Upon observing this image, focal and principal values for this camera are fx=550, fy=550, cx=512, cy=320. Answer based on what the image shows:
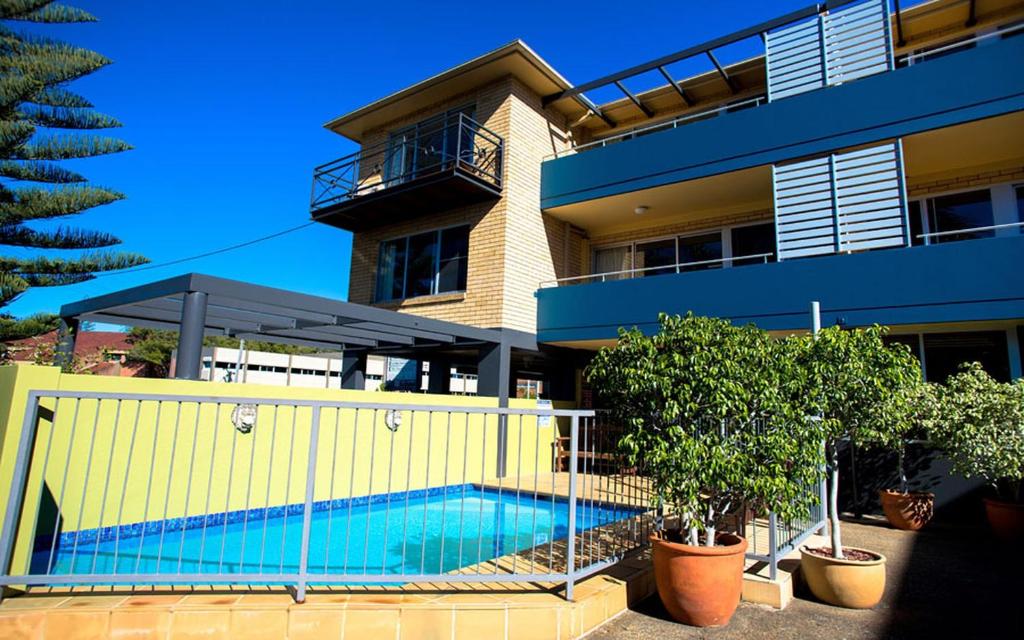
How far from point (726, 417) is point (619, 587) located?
5.19ft

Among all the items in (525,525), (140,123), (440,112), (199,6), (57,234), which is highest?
(199,6)

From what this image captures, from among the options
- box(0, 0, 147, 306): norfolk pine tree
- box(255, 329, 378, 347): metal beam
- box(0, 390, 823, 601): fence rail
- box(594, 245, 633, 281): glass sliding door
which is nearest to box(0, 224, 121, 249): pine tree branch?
box(0, 0, 147, 306): norfolk pine tree

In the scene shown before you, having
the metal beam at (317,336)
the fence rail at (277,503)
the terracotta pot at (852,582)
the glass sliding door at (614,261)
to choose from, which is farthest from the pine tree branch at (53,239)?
the terracotta pot at (852,582)

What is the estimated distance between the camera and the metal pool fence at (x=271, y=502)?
366 cm

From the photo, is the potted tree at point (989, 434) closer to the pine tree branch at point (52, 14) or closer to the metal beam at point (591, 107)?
the metal beam at point (591, 107)

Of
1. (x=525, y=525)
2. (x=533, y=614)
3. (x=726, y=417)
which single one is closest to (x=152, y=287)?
(x=525, y=525)

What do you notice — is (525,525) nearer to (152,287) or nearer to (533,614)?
(533,614)

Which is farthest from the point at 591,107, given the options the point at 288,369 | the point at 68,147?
the point at 288,369

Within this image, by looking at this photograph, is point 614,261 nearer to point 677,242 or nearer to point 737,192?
point 677,242

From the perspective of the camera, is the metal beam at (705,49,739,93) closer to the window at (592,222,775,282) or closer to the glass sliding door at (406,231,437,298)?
the window at (592,222,775,282)

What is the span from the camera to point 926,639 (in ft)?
12.9

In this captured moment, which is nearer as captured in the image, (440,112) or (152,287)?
(152,287)

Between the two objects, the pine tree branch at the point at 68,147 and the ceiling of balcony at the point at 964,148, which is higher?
the pine tree branch at the point at 68,147

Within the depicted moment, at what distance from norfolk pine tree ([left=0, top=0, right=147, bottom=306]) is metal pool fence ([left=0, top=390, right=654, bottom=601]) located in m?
8.02
